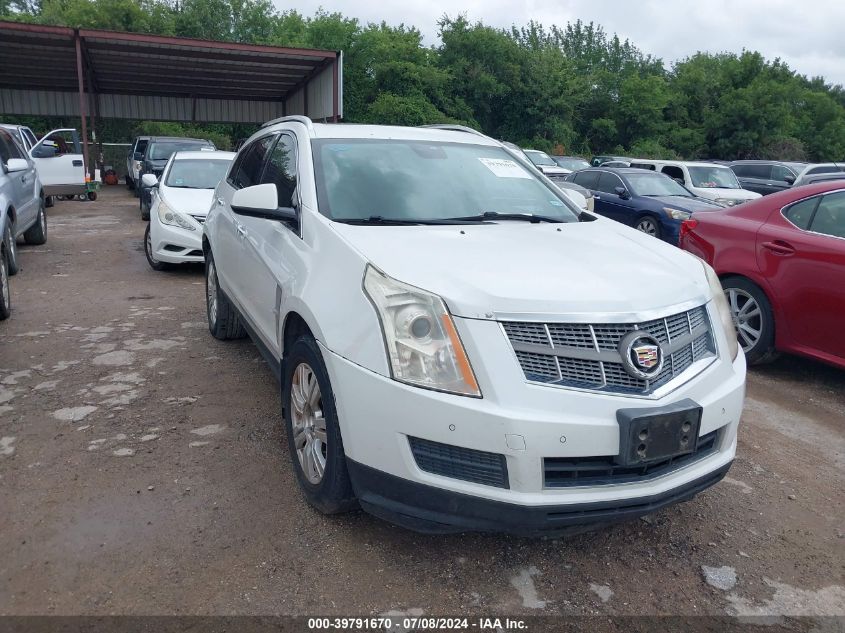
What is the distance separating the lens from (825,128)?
4809cm

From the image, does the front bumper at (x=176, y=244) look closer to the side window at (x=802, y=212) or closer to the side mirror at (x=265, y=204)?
the side mirror at (x=265, y=204)

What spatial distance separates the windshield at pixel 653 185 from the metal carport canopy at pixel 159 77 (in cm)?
812

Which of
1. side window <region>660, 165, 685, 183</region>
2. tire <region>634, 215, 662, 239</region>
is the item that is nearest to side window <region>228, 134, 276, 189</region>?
tire <region>634, 215, 662, 239</region>

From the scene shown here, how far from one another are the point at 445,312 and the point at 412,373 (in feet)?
0.83

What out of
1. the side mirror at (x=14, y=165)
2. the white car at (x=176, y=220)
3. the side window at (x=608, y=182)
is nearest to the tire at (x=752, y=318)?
the white car at (x=176, y=220)

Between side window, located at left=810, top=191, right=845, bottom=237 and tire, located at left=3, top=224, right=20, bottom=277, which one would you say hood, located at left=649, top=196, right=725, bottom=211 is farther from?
tire, located at left=3, top=224, right=20, bottom=277

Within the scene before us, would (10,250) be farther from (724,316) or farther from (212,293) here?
(724,316)

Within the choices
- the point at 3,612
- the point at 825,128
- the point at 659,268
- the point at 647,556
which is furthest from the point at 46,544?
the point at 825,128

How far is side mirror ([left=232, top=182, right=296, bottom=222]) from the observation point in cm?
360

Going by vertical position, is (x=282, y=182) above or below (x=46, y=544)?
above

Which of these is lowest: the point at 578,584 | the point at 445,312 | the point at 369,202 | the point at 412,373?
the point at 578,584

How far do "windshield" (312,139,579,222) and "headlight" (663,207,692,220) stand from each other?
7711 millimetres

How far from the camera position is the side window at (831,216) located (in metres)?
5.07

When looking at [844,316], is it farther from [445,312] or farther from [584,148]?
[584,148]
